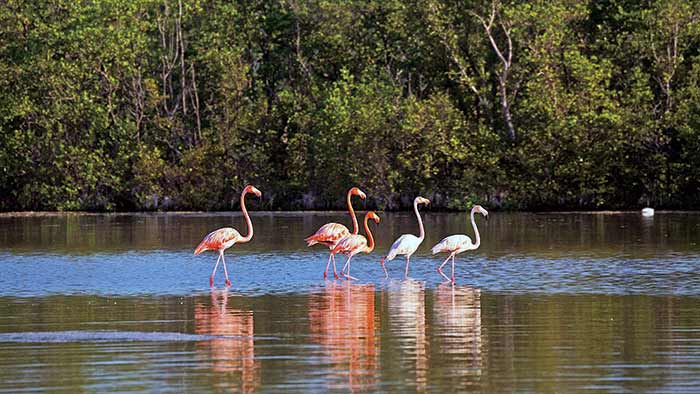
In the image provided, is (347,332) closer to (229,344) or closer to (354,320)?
(354,320)

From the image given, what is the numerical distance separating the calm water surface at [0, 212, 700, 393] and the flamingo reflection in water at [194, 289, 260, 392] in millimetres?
28

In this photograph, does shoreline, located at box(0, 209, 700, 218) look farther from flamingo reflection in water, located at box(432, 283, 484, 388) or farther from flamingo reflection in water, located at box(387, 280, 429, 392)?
flamingo reflection in water, located at box(432, 283, 484, 388)

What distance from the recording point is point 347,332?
16.1 m

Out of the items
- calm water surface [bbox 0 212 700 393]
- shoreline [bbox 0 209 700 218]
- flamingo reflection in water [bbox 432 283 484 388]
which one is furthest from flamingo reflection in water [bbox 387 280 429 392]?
shoreline [bbox 0 209 700 218]

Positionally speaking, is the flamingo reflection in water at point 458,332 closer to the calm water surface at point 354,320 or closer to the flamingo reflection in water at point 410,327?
the calm water surface at point 354,320

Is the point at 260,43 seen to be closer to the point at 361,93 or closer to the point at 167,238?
the point at 361,93

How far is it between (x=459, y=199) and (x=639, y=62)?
788 cm

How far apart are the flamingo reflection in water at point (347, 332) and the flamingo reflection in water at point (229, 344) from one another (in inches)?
28.5

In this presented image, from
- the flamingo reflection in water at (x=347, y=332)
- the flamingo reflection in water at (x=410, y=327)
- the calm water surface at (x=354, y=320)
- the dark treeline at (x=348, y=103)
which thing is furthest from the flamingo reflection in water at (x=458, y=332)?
the dark treeline at (x=348, y=103)

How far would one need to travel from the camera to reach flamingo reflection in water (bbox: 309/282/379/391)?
509 inches

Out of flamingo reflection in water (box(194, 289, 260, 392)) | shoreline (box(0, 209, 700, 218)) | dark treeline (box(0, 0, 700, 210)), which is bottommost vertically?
flamingo reflection in water (box(194, 289, 260, 392))

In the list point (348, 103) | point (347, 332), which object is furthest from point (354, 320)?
point (348, 103)

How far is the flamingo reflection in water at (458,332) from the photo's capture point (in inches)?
520

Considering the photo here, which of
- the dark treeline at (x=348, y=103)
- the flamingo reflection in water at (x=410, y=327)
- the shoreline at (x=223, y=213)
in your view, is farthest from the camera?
the dark treeline at (x=348, y=103)
